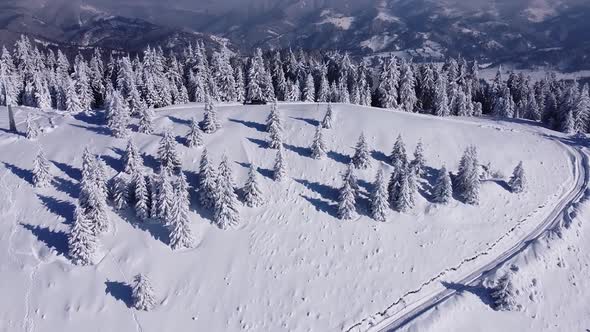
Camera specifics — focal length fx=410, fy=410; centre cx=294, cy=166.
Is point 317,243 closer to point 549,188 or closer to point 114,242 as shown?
point 114,242

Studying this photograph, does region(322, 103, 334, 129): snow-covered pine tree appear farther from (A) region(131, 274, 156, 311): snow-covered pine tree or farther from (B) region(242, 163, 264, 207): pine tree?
(A) region(131, 274, 156, 311): snow-covered pine tree

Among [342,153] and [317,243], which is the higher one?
[342,153]

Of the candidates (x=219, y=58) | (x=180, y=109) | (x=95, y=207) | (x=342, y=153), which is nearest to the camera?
(x=95, y=207)

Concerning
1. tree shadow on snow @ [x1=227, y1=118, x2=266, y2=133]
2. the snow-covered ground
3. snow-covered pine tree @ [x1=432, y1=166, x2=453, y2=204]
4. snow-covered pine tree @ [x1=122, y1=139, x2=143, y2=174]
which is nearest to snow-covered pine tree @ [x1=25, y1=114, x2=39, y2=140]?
the snow-covered ground

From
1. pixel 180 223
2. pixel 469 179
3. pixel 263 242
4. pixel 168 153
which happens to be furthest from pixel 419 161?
pixel 168 153

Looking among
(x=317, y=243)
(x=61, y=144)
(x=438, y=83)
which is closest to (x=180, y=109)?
(x=61, y=144)

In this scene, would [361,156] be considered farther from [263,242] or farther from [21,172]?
[21,172]

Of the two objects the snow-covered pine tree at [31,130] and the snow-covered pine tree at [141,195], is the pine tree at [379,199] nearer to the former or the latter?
the snow-covered pine tree at [141,195]
